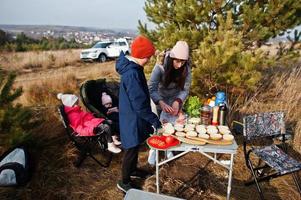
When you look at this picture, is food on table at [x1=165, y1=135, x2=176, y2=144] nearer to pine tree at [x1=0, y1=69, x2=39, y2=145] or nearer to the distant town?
pine tree at [x1=0, y1=69, x2=39, y2=145]

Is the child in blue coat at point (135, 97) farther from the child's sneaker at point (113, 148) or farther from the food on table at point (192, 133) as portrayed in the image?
the child's sneaker at point (113, 148)

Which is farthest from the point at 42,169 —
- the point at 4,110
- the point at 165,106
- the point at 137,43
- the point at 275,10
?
the point at 275,10

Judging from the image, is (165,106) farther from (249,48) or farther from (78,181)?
(249,48)

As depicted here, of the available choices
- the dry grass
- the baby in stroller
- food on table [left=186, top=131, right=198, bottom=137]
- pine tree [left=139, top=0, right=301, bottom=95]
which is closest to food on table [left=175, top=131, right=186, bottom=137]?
food on table [left=186, top=131, right=198, bottom=137]

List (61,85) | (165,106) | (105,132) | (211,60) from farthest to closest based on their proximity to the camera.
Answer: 1. (61,85)
2. (211,60)
3. (105,132)
4. (165,106)

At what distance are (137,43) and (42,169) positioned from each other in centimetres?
195

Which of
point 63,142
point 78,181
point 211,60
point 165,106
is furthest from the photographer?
point 211,60

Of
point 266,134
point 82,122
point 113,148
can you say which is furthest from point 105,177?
point 266,134

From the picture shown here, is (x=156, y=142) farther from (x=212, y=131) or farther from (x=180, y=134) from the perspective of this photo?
(x=212, y=131)

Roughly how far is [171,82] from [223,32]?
1.97 meters

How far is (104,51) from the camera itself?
1812 centimetres

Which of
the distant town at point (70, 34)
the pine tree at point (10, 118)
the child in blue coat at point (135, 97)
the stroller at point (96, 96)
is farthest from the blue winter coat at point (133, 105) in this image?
the distant town at point (70, 34)

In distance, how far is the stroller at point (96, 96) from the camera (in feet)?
12.2

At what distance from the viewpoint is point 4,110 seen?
305 centimetres
